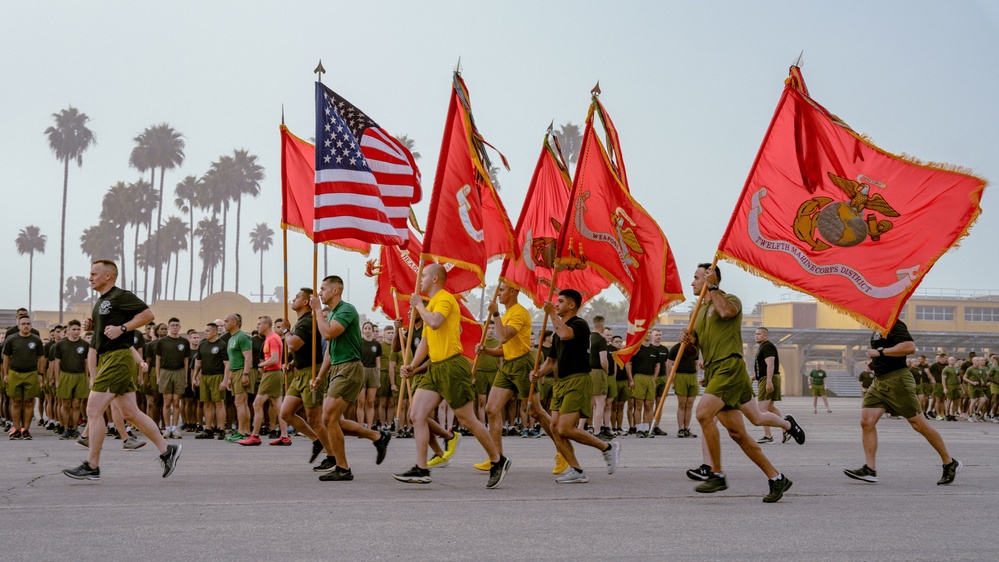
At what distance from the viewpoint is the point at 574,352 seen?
9.84 meters

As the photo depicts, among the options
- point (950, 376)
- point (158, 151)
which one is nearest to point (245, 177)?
point (158, 151)

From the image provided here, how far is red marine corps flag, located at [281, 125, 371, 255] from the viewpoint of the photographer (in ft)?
42.0

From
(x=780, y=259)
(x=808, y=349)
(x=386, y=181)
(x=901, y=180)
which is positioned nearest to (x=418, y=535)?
(x=780, y=259)

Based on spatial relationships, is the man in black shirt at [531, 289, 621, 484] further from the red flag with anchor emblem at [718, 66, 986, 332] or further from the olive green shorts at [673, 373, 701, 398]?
the olive green shorts at [673, 373, 701, 398]

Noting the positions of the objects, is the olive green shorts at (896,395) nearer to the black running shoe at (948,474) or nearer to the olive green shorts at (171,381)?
the black running shoe at (948,474)

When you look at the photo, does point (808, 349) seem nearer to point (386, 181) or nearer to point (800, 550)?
point (386, 181)

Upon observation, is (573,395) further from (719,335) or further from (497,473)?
(719,335)

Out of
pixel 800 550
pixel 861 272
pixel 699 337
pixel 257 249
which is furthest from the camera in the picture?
pixel 257 249

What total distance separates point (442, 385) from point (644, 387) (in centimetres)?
1020

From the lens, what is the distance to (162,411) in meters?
18.6

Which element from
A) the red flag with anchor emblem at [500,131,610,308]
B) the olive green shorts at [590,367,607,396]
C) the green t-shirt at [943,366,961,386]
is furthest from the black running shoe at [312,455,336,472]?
the green t-shirt at [943,366,961,386]

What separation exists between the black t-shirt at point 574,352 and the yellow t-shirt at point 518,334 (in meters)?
0.99

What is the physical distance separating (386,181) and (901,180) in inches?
236

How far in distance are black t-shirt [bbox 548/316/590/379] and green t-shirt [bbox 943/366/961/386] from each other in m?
20.9
